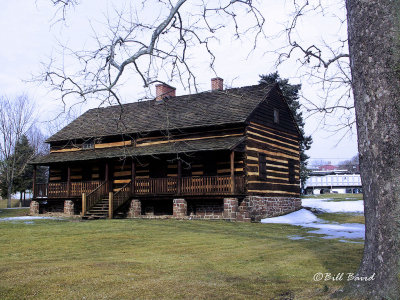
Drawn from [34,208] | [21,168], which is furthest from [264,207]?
[21,168]

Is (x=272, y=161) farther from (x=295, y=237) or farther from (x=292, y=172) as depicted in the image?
(x=295, y=237)

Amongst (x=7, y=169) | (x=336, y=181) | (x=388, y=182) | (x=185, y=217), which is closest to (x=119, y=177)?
(x=185, y=217)

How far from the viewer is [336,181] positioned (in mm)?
63219

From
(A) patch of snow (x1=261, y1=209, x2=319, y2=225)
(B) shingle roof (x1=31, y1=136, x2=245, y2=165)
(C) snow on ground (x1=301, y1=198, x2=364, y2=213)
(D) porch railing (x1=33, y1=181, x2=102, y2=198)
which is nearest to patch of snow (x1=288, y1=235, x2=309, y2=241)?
(A) patch of snow (x1=261, y1=209, x2=319, y2=225)

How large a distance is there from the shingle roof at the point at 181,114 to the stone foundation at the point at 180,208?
13.9 feet

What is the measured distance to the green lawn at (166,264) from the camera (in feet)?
22.8

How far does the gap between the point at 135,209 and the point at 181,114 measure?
6.67 metres

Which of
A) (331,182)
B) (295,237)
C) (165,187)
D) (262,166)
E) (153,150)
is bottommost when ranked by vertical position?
(295,237)

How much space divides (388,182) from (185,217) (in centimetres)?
1918

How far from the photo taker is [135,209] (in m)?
26.2

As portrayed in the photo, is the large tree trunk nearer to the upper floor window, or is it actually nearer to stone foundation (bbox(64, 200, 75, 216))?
the upper floor window

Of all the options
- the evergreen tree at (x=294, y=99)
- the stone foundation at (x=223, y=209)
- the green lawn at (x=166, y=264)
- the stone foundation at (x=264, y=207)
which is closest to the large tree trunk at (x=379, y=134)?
the green lawn at (x=166, y=264)

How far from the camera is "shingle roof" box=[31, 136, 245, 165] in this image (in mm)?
22984

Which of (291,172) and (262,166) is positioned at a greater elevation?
(262,166)
